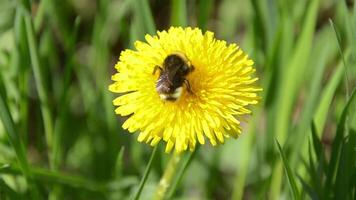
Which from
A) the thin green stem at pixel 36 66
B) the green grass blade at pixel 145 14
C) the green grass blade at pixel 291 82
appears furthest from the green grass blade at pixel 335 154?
the thin green stem at pixel 36 66

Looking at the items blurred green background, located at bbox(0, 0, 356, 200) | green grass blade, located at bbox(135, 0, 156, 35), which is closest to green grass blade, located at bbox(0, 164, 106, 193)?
blurred green background, located at bbox(0, 0, 356, 200)

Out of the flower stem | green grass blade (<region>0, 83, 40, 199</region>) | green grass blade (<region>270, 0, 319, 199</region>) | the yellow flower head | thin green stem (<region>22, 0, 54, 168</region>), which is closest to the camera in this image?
the yellow flower head

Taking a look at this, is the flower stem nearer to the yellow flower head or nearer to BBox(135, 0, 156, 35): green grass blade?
the yellow flower head

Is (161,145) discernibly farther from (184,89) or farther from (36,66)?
(184,89)

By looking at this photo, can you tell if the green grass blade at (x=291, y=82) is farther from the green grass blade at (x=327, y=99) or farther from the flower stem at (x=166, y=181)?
the flower stem at (x=166, y=181)

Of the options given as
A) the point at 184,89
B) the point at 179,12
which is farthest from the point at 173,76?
the point at 179,12

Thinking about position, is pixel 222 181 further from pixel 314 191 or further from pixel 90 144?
pixel 314 191

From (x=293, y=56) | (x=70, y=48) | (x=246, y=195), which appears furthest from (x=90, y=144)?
(x=293, y=56)

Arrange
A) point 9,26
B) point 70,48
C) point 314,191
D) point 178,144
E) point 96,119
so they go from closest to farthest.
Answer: point 178,144, point 314,191, point 70,48, point 96,119, point 9,26
